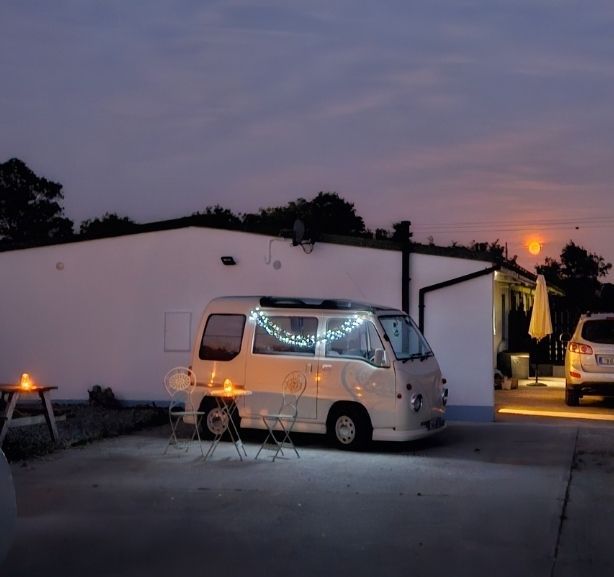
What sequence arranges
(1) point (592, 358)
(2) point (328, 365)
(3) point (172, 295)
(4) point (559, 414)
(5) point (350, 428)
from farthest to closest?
1. (3) point (172, 295)
2. (1) point (592, 358)
3. (4) point (559, 414)
4. (2) point (328, 365)
5. (5) point (350, 428)

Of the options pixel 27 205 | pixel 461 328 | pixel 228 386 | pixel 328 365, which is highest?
pixel 27 205

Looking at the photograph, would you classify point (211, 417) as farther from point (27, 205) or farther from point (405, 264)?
→ point (27, 205)

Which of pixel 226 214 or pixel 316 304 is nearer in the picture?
pixel 316 304

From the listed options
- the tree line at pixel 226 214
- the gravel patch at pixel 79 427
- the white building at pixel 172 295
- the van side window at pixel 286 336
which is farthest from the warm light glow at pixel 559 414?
the tree line at pixel 226 214

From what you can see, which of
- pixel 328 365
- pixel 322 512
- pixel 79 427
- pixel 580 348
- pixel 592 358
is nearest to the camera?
pixel 322 512

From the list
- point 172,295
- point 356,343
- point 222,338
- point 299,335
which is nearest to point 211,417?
point 222,338

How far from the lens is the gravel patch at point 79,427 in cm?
1160

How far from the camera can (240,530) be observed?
7.53 m

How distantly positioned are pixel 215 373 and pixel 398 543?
594 centimetres

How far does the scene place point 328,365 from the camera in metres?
11.9

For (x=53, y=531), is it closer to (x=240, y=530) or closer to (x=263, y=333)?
(x=240, y=530)

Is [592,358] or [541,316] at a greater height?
[541,316]

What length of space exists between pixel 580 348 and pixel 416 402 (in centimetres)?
549

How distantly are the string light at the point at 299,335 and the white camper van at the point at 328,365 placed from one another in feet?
0.04
